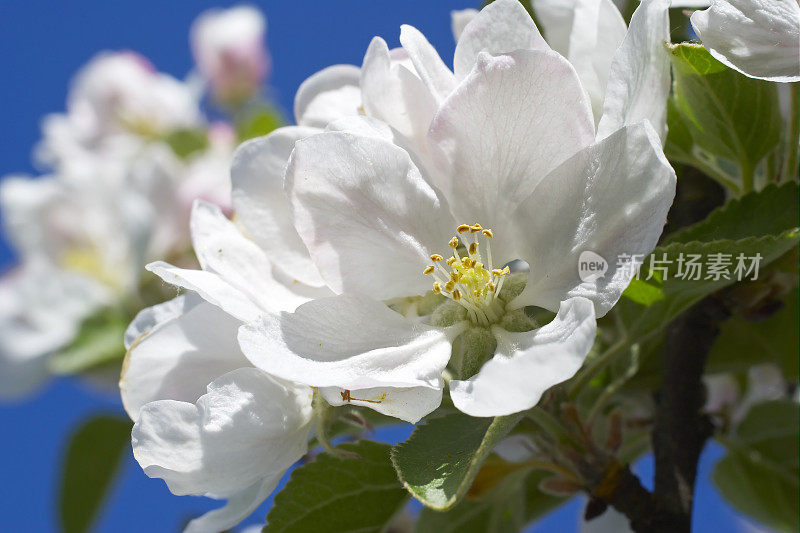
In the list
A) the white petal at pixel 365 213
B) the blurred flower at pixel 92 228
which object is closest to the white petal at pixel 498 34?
the white petal at pixel 365 213

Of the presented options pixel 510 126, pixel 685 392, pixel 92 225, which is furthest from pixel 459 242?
pixel 92 225

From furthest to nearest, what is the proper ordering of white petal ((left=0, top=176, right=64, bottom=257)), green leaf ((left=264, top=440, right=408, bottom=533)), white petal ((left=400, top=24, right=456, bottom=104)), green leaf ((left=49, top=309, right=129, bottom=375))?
white petal ((left=0, top=176, right=64, bottom=257)), green leaf ((left=49, top=309, right=129, bottom=375)), green leaf ((left=264, top=440, right=408, bottom=533)), white petal ((left=400, top=24, right=456, bottom=104))

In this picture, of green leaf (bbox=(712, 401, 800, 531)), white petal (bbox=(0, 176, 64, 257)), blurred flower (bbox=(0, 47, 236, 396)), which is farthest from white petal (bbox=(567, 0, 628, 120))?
white petal (bbox=(0, 176, 64, 257))

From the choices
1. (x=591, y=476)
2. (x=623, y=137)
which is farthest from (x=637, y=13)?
(x=591, y=476)

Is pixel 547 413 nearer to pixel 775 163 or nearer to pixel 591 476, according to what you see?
pixel 591 476

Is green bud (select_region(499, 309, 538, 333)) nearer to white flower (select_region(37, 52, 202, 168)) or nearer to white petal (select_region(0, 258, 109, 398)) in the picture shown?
white petal (select_region(0, 258, 109, 398))

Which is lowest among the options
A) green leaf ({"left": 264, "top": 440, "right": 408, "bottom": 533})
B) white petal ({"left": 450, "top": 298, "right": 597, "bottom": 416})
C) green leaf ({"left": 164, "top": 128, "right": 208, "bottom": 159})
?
green leaf ({"left": 264, "top": 440, "right": 408, "bottom": 533})
